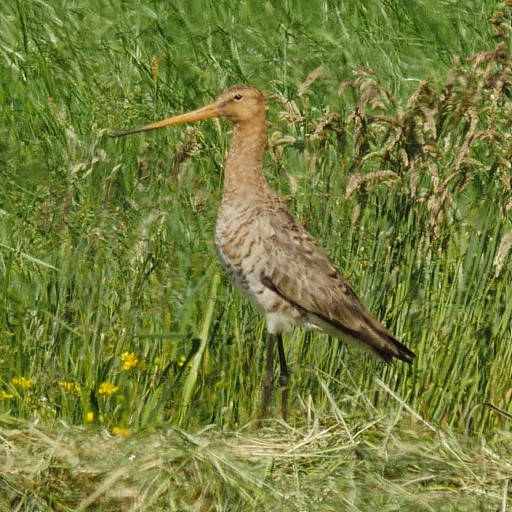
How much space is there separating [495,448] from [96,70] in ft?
11.3

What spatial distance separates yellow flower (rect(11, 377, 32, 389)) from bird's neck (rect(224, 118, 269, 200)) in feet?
3.77

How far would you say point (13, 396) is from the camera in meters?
5.55

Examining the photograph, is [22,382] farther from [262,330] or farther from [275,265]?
[275,265]

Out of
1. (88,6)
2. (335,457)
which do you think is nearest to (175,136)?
(88,6)

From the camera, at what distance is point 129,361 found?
5.69m

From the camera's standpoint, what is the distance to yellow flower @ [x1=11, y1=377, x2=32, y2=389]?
5578 millimetres

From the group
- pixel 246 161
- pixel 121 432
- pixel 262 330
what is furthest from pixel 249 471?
pixel 246 161

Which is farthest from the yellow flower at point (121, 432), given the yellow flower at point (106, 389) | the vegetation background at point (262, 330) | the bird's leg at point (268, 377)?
the bird's leg at point (268, 377)

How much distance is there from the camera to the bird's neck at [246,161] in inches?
247

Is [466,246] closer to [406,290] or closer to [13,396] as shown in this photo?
[406,290]

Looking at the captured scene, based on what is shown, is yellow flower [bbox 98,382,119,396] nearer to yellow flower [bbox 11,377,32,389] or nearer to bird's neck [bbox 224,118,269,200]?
yellow flower [bbox 11,377,32,389]

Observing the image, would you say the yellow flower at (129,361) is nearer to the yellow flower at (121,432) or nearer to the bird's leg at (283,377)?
the yellow flower at (121,432)

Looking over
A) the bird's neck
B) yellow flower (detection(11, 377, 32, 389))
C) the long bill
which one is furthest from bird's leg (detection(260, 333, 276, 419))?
the long bill

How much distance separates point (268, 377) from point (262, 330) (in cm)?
31
